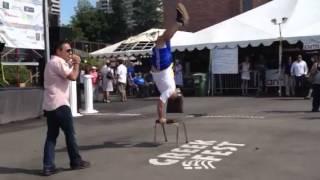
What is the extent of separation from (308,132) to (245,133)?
4.25 feet

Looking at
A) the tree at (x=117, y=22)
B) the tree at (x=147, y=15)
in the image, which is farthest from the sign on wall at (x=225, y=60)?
the tree at (x=147, y=15)

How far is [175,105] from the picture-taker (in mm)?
11547

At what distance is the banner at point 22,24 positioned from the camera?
16.6 metres

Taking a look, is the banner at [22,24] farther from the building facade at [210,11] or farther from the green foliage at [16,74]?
the building facade at [210,11]

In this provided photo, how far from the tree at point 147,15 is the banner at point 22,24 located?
178 ft

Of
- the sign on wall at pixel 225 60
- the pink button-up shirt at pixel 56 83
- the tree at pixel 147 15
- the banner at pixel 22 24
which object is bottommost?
the pink button-up shirt at pixel 56 83

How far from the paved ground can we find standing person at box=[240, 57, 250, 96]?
1070 centimetres

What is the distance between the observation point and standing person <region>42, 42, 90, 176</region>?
8438 millimetres

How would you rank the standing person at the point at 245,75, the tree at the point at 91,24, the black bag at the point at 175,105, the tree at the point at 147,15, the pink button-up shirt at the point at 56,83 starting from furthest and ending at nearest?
the tree at the point at 147,15 < the tree at the point at 91,24 < the standing person at the point at 245,75 < the black bag at the point at 175,105 < the pink button-up shirt at the point at 56,83

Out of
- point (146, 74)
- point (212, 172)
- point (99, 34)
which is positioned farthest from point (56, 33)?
point (99, 34)

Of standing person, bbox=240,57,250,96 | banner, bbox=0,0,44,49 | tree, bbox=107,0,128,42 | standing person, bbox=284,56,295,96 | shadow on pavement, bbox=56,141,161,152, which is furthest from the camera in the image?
tree, bbox=107,0,128,42

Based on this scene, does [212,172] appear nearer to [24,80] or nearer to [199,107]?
[24,80]

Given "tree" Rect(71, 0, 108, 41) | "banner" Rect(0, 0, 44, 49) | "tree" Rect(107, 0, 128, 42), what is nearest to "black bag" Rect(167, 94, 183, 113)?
"banner" Rect(0, 0, 44, 49)

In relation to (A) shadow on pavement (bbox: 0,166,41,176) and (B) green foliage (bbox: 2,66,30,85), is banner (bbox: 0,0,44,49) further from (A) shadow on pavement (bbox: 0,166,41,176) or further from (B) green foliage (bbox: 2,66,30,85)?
(A) shadow on pavement (bbox: 0,166,41,176)
